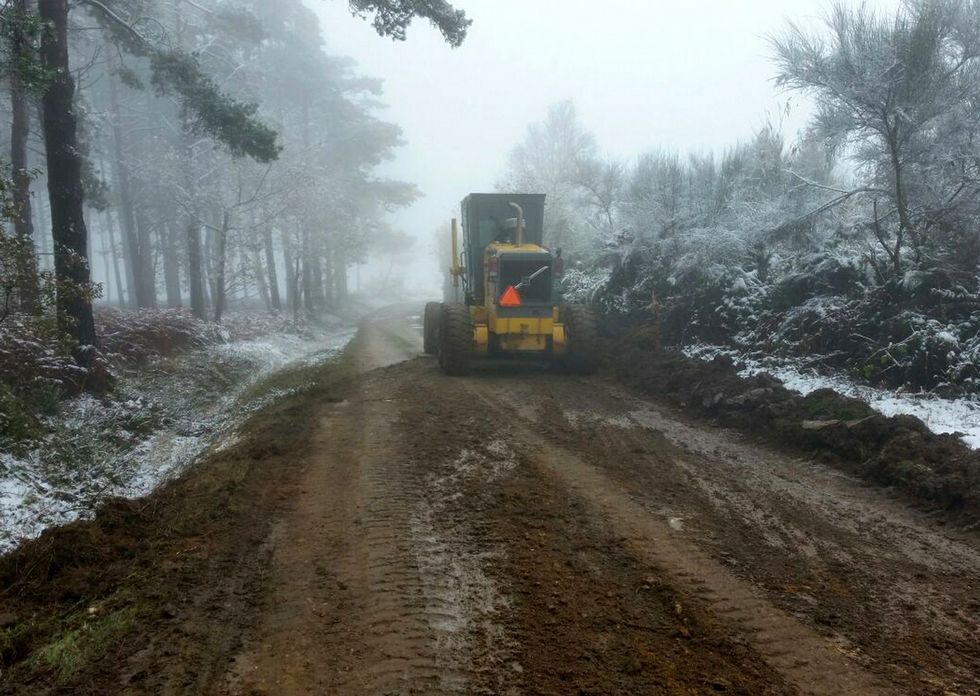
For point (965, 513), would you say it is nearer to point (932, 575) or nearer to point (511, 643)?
point (932, 575)

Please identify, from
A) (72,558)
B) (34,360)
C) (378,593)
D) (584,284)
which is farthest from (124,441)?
(584,284)

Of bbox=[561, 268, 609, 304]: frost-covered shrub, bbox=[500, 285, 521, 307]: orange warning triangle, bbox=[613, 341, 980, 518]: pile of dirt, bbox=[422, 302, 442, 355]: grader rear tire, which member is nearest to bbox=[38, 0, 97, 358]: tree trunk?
bbox=[500, 285, 521, 307]: orange warning triangle

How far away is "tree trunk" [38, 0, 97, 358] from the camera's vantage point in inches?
355

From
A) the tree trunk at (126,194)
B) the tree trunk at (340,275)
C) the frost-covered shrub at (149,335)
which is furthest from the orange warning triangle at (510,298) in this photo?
the tree trunk at (340,275)

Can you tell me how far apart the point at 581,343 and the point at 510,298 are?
1.54 metres

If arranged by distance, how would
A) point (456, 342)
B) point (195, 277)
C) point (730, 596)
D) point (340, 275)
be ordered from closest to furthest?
point (730, 596)
point (456, 342)
point (195, 277)
point (340, 275)

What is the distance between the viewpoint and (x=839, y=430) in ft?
22.3

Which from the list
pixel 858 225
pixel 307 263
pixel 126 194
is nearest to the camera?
pixel 858 225

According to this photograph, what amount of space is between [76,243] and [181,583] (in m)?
7.15

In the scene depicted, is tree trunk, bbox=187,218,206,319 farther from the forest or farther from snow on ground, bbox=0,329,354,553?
snow on ground, bbox=0,329,354,553

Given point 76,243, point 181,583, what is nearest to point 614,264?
point 76,243

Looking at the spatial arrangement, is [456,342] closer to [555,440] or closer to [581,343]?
[581,343]

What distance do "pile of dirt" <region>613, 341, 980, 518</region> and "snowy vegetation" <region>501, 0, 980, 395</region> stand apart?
1283 millimetres

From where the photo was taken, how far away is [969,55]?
8.99 meters
